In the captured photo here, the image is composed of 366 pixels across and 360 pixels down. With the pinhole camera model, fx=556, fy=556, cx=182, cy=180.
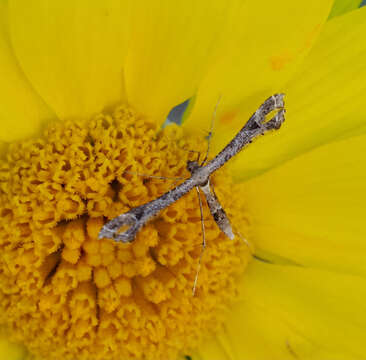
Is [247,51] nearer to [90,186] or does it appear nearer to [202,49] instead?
[202,49]

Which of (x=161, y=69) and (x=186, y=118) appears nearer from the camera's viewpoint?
(x=161, y=69)

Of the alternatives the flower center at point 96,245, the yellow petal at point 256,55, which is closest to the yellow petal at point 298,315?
the flower center at point 96,245

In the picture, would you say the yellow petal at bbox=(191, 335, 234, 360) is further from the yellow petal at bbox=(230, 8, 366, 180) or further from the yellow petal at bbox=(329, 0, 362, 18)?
the yellow petal at bbox=(329, 0, 362, 18)

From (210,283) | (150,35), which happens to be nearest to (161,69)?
(150,35)

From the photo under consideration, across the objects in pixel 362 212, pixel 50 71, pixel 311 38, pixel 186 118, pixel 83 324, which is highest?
pixel 311 38

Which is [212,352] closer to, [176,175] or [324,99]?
[176,175]

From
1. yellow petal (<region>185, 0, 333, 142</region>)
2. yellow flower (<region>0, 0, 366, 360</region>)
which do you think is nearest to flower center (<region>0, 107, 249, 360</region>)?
yellow flower (<region>0, 0, 366, 360</region>)

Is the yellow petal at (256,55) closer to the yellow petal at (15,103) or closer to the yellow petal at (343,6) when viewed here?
the yellow petal at (343,6)
